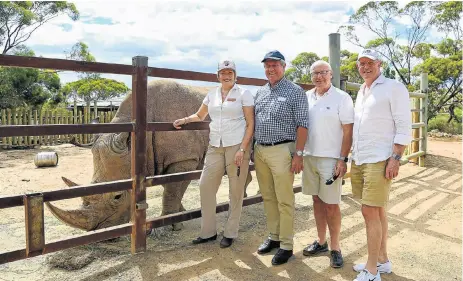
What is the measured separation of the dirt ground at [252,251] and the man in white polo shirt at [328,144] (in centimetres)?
67

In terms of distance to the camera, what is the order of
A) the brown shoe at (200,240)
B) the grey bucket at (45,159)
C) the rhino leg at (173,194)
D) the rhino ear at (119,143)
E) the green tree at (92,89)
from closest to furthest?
the brown shoe at (200,240), the rhino ear at (119,143), the rhino leg at (173,194), the grey bucket at (45,159), the green tree at (92,89)

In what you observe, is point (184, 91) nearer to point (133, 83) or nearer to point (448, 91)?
point (133, 83)

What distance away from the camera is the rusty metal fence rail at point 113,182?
333 centimetres

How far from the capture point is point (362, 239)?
485cm

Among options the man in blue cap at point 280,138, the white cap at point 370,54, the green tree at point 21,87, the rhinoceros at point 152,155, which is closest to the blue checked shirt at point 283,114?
the man in blue cap at point 280,138

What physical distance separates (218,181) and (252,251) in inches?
33.9

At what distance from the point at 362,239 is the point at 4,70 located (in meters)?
18.3

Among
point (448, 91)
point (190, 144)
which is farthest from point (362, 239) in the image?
point (448, 91)

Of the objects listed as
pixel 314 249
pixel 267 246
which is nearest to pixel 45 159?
pixel 267 246

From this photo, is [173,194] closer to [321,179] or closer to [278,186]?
[278,186]

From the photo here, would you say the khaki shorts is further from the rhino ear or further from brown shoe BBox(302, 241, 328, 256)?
the rhino ear

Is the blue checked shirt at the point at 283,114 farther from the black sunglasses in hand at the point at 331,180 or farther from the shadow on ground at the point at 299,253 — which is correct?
the shadow on ground at the point at 299,253

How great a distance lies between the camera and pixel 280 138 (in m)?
3.83

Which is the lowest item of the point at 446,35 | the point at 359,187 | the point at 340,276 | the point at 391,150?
the point at 340,276
